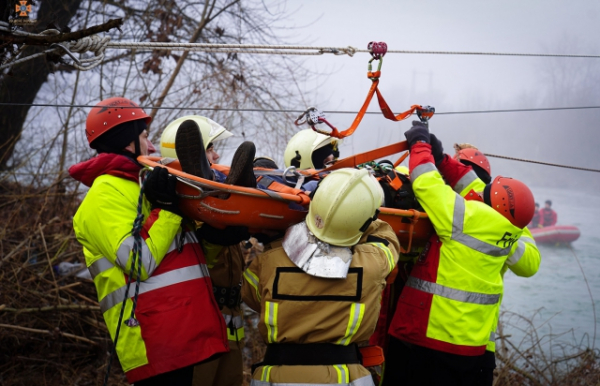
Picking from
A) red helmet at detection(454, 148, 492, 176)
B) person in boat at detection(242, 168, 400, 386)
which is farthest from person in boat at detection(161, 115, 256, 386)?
red helmet at detection(454, 148, 492, 176)

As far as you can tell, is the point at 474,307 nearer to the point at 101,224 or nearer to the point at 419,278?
the point at 419,278

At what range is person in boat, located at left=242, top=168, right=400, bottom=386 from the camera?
2488mm

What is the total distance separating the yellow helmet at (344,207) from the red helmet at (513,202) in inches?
38.3

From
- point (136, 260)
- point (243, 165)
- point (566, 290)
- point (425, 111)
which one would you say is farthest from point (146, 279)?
point (566, 290)

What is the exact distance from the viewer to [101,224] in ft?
8.14

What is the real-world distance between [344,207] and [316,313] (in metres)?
0.52

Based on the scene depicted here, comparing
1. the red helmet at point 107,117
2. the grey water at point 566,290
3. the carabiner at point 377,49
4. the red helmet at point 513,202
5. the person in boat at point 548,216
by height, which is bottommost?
the grey water at point 566,290

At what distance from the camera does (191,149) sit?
2.53 meters

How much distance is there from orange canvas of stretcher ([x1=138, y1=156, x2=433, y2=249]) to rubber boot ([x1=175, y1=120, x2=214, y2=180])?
0.24ft

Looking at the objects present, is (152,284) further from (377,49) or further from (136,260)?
(377,49)

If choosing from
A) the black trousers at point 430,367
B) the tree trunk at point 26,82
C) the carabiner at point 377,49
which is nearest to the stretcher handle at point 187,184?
the carabiner at point 377,49

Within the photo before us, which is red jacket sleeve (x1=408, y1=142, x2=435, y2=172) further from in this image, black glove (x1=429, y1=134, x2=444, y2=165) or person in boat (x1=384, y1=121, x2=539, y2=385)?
black glove (x1=429, y1=134, x2=444, y2=165)

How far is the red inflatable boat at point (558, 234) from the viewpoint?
31.2 ft

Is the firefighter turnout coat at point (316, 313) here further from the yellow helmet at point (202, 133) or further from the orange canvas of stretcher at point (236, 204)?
the yellow helmet at point (202, 133)
